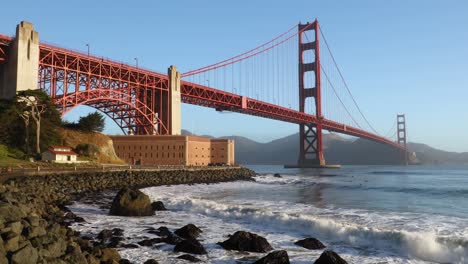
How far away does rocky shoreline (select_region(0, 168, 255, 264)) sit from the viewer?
798 centimetres

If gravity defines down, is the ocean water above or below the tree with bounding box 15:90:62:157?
below

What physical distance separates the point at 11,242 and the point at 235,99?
7884 centimetres

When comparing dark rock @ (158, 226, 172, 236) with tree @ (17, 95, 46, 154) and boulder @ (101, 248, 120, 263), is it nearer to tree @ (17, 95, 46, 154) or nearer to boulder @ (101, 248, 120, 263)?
boulder @ (101, 248, 120, 263)

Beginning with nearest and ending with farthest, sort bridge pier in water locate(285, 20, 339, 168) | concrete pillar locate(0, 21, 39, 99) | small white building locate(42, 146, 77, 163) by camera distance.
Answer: small white building locate(42, 146, 77, 163)
concrete pillar locate(0, 21, 39, 99)
bridge pier in water locate(285, 20, 339, 168)

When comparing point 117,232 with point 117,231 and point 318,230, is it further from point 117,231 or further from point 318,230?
point 318,230

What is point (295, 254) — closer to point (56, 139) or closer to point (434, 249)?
point (434, 249)

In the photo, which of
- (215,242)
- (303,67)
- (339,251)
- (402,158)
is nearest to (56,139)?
(215,242)

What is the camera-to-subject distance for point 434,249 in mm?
12547

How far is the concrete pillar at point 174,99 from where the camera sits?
72.2m

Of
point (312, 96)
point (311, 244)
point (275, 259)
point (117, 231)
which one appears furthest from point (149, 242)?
point (312, 96)

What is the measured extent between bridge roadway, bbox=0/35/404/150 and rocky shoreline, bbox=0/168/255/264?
2123 centimetres

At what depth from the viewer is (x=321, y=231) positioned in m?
15.6

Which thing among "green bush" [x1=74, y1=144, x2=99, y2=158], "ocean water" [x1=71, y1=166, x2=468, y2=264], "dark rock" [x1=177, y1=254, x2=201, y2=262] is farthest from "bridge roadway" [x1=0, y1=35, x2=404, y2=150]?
"dark rock" [x1=177, y1=254, x2=201, y2=262]

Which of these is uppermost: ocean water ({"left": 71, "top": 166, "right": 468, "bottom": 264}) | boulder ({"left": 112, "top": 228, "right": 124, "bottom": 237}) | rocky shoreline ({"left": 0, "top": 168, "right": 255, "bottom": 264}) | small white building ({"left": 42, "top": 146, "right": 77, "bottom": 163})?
small white building ({"left": 42, "top": 146, "right": 77, "bottom": 163})
